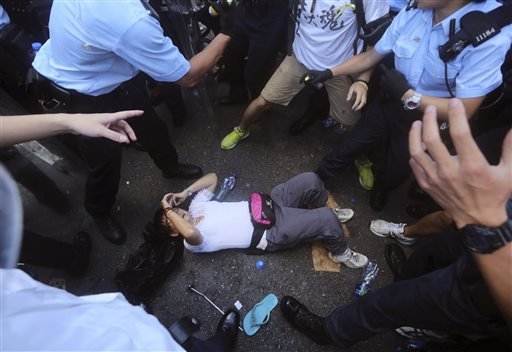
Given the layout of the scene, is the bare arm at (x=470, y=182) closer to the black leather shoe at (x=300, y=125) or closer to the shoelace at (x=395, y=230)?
the shoelace at (x=395, y=230)

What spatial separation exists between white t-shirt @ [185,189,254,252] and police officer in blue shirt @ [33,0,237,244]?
2.78ft

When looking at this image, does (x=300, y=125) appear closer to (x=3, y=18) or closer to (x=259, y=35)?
(x=259, y=35)

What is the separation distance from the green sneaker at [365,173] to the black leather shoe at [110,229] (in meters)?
2.43

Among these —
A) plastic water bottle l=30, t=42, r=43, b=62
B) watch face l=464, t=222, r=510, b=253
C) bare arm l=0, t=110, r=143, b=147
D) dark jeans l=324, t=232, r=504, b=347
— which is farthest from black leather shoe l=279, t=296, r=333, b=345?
plastic water bottle l=30, t=42, r=43, b=62

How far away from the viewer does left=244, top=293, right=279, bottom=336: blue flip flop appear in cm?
247

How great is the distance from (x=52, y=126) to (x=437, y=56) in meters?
2.35

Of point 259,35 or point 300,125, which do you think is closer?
point 259,35

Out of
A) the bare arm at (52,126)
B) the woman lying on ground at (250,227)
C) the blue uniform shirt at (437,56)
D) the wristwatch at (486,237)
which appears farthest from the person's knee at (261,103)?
the wristwatch at (486,237)

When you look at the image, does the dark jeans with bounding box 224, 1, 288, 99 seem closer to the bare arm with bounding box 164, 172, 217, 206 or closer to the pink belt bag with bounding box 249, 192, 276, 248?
the bare arm with bounding box 164, 172, 217, 206

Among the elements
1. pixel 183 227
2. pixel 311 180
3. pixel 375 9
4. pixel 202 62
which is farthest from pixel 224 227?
pixel 375 9

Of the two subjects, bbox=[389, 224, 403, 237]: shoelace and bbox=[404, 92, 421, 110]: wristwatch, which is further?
bbox=[389, 224, 403, 237]: shoelace

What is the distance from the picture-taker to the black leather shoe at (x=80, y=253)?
8.78 ft

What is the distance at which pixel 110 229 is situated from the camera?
114 inches

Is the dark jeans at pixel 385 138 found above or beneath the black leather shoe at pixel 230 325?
above
